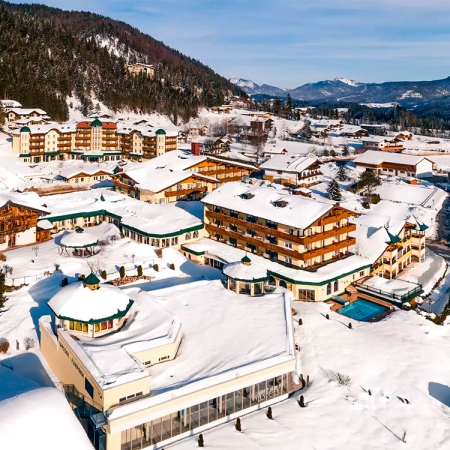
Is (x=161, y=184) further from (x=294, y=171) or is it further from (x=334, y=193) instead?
(x=294, y=171)

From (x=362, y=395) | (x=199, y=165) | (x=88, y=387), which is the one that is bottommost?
(x=362, y=395)

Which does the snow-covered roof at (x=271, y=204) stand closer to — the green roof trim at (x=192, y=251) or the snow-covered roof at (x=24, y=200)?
the green roof trim at (x=192, y=251)

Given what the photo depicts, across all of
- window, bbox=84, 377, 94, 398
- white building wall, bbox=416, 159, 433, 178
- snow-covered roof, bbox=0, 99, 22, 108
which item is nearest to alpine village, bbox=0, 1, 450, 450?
window, bbox=84, 377, 94, 398

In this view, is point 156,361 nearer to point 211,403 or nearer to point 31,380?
point 211,403

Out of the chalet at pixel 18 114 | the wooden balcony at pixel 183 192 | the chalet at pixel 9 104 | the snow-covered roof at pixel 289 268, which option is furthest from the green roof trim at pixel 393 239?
the chalet at pixel 9 104

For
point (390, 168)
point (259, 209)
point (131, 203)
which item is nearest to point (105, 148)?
point (131, 203)

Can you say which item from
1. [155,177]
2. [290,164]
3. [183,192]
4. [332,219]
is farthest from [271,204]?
[290,164]

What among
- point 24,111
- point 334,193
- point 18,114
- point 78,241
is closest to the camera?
point 78,241
